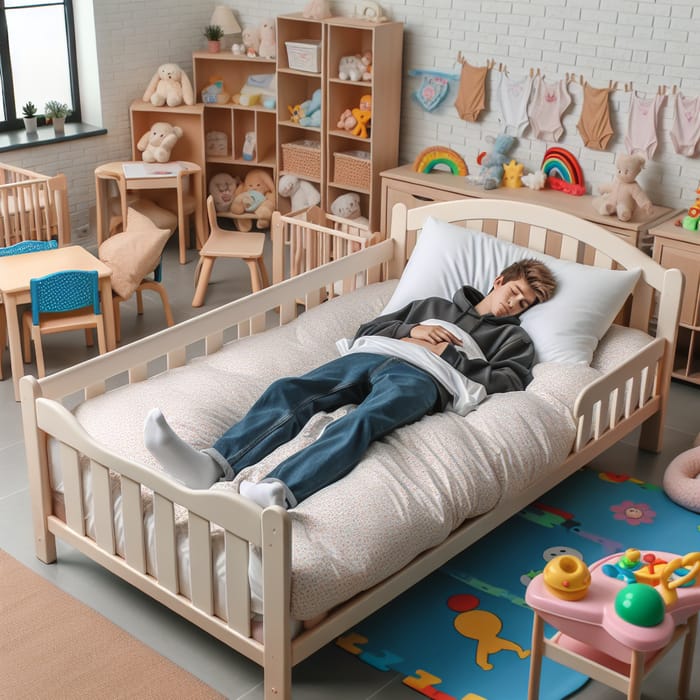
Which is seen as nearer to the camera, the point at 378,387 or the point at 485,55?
the point at 378,387

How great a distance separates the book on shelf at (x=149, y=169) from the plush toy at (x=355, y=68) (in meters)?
0.99

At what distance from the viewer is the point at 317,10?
5.01 m

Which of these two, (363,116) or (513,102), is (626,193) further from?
(363,116)

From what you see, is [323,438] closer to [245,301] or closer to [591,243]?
[245,301]

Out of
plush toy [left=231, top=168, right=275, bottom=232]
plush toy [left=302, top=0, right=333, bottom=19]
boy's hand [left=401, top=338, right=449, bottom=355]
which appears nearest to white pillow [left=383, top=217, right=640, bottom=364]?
boy's hand [left=401, top=338, right=449, bottom=355]

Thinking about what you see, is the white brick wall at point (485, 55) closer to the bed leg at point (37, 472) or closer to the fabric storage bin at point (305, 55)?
the fabric storage bin at point (305, 55)

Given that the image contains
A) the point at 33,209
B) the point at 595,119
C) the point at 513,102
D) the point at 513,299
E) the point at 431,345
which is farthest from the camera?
the point at 513,102

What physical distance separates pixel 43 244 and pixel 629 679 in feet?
9.85

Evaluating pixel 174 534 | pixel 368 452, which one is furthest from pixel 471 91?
pixel 174 534

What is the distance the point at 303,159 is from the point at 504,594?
123 inches

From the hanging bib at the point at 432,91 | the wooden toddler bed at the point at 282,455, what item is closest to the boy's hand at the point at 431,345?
Result: the wooden toddler bed at the point at 282,455

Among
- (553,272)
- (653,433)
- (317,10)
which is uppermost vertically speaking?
(317,10)

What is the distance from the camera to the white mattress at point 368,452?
2330 mm

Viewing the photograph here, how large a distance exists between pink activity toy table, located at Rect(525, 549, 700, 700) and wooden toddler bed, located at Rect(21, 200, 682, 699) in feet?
1.33
